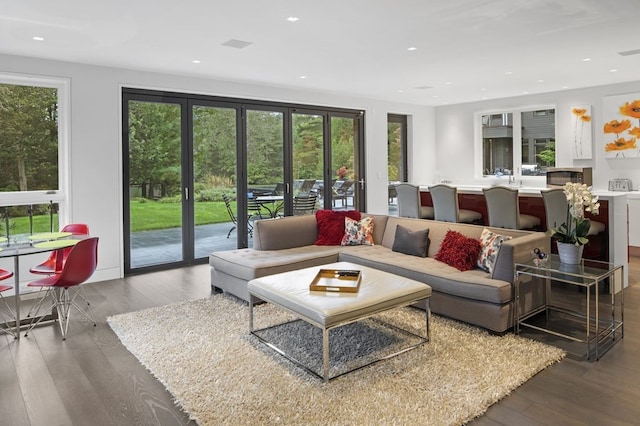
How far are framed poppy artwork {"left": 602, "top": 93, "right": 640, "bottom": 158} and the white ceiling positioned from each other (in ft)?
2.11

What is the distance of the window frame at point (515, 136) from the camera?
338 inches

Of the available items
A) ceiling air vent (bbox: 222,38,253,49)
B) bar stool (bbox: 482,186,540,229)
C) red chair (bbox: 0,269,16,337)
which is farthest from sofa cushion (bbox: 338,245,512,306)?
red chair (bbox: 0,269,16,337)

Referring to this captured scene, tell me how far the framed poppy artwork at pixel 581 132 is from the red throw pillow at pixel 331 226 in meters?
4.61

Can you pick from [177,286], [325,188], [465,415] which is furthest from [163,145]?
[465,415]

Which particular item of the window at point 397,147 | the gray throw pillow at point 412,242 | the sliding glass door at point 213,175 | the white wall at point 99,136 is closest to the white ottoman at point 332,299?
the gray throw pillow at point 412,242

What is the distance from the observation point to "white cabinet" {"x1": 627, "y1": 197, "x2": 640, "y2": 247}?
6.98 metres

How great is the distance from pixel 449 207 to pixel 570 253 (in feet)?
7.98

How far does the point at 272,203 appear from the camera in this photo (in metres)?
7.53

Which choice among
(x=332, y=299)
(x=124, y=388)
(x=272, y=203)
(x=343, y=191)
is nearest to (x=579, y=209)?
(x=332, y=299)

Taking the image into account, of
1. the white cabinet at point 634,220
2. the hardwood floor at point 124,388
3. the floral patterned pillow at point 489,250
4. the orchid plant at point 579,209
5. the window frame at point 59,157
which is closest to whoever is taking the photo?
the hardwood floor at point 124,388

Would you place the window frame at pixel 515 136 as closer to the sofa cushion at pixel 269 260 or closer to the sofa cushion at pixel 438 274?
the sofa cushion at pixel 438 274

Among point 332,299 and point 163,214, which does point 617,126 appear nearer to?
point 332,299

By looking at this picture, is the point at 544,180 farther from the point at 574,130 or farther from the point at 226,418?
the point at 226,418

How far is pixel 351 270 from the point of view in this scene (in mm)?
3846
